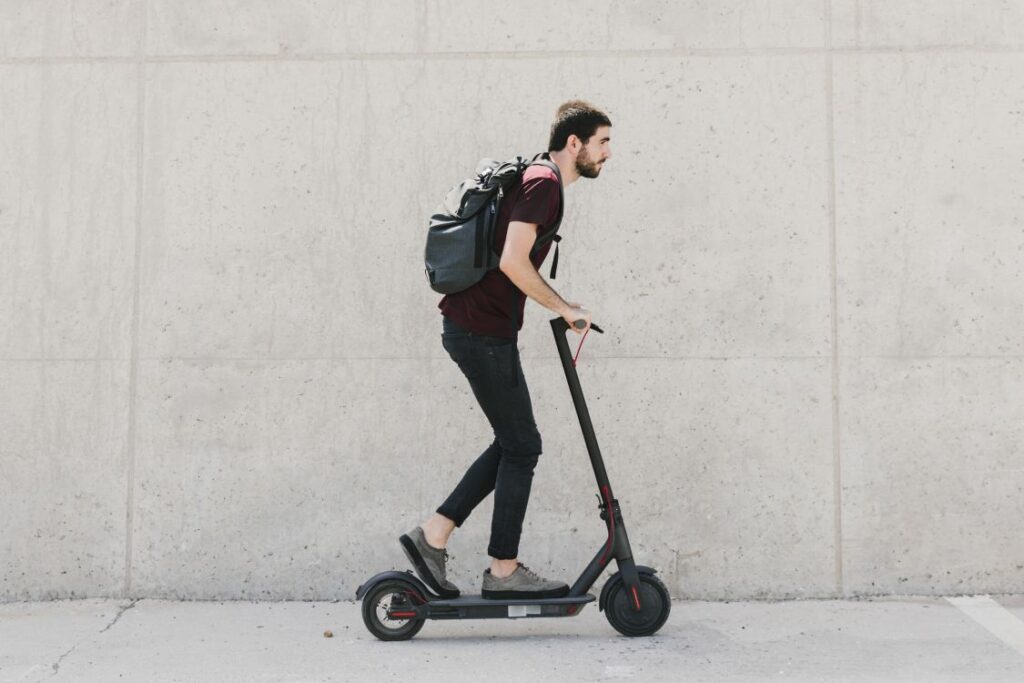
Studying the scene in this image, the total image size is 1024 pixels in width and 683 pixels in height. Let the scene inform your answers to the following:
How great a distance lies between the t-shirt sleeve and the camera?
3850mm

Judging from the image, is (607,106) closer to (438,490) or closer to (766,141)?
(766,141)

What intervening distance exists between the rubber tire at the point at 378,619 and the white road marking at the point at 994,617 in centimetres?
210

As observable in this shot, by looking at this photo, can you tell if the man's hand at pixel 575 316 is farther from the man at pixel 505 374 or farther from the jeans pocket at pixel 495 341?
the jeans pocket at pixel 495 341

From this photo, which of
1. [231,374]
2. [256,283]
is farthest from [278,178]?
[231,374]

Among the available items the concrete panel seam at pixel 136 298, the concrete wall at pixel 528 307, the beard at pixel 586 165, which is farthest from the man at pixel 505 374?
the concrete panel seam at pixel 136 298

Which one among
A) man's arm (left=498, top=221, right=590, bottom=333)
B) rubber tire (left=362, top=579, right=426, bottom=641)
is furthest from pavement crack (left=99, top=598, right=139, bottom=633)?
man's arm (left=498, top=221, right=590, bottom=333)

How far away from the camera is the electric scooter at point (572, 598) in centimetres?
404

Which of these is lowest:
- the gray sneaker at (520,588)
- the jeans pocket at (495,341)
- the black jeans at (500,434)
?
the gray sneaker at (520,588)

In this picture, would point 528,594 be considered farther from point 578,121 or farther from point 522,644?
point 578,121

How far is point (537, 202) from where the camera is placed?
385 cm

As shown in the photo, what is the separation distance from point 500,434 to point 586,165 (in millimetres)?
1008

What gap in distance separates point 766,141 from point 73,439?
3201mm

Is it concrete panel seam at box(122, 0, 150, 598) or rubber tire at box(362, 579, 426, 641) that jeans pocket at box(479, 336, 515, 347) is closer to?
rubber tire at box(362, 579, 426, 641)

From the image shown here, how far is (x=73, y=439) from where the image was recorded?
4855mm
